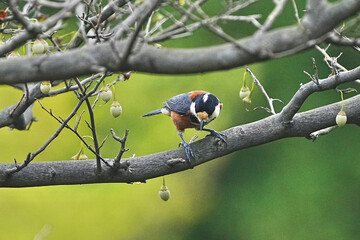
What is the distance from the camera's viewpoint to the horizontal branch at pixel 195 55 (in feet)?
5.22

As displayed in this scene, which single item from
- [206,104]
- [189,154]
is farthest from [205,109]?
[189,154]

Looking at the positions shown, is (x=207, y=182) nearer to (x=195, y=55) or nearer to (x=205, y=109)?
(x=205, y=109)

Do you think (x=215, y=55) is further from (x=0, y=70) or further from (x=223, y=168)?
(x=223, y=168)

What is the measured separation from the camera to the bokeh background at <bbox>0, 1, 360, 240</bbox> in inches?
219

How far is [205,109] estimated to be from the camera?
3.26 meters

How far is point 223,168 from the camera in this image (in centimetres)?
647

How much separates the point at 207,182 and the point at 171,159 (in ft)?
11.4

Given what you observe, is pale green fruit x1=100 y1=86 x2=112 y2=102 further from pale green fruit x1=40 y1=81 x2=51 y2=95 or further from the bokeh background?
the bokeh background

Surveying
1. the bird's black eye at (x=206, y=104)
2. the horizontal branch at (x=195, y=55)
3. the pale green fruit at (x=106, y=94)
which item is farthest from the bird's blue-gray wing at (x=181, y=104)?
the horizontal branch at (x=195, y=55)

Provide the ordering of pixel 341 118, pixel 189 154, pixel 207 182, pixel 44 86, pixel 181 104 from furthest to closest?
pixel 207 182 → pixel 181 104 → pixel 189 154 → pixel 341 118 → pixel 44 86

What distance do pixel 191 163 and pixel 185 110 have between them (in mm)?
697

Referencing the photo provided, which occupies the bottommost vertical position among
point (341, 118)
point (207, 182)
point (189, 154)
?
point (207, 182)

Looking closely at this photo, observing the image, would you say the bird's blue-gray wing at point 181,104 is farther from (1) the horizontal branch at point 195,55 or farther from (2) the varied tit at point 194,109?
(1) the horizontal branch at point 195,55

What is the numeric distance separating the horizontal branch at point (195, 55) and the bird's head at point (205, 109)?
156cm
